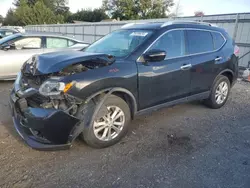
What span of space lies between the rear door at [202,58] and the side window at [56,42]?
4338mm

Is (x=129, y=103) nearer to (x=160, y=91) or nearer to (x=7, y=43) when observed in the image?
(x=160, y=91)

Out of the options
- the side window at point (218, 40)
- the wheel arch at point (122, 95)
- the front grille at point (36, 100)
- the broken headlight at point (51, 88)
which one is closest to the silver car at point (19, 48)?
the front grille at point (36, 100)

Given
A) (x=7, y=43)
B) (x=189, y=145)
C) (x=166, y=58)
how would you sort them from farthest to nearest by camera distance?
(x=7, y=43)
(x=166, y=58)
(x=189, y=145)

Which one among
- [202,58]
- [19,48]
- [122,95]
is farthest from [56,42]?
[202,58]

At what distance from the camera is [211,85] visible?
452cm

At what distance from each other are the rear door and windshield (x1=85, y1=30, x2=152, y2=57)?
925mm

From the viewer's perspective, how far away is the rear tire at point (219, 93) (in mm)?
4627

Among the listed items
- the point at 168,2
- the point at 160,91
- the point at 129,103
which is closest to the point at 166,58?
the point at 160,91

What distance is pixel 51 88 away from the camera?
8.97 feet

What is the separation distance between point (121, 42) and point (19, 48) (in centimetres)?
374

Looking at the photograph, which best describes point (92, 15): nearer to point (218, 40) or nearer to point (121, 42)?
point (218, 40)

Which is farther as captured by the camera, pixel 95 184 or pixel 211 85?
pixel 211 85

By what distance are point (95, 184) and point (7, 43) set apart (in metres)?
5.20

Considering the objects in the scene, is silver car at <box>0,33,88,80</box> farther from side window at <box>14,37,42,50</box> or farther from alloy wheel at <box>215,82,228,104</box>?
alloy wheel at <box>215,82,228,104</box>
